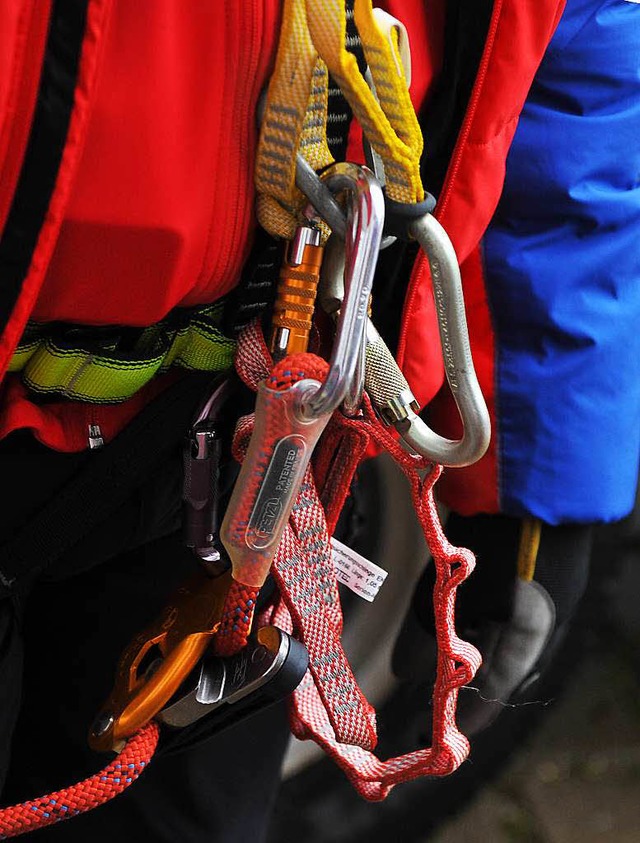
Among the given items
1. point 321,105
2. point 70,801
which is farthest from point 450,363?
point 70,801

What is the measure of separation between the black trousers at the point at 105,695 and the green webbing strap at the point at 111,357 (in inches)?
2.5

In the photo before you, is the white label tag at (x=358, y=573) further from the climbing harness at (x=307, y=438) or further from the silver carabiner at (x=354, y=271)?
the silver carabiner at (x=354, y=271)

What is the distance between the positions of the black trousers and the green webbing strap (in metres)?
0.06

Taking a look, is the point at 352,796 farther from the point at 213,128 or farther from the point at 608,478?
the point at 213,128

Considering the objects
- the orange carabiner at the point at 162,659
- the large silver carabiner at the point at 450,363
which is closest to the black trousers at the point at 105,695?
the orange carabiner at the point at 162,659

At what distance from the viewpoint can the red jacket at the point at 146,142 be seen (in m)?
0.27

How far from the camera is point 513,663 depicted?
2.17 feet

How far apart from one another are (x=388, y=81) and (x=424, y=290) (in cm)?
14

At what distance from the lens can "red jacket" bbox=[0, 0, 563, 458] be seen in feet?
0.89

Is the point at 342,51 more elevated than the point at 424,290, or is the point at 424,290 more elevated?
the point at 342,51

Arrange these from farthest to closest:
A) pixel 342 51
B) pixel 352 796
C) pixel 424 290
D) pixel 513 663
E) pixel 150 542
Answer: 1. pixel 352 796
2. pixel 513 663
3. pixel 150 542
4. pixel 424 290
5. pixel 342 51

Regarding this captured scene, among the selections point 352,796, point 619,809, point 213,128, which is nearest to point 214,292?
point 213,128

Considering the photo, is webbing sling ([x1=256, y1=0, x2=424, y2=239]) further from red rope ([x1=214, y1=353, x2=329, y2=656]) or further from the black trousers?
the black trousers

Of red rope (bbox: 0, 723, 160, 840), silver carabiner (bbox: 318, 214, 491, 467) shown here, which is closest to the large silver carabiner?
silver carabiner (bbox: 318, 214, 491, 467)
